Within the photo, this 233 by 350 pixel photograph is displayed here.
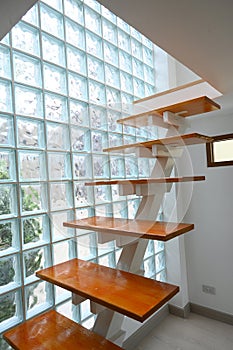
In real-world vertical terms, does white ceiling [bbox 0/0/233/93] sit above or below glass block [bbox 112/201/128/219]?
above

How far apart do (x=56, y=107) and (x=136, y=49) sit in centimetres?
133

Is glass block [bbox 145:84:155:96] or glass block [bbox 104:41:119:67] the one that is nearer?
glass block [bbox 104:41:119:67]

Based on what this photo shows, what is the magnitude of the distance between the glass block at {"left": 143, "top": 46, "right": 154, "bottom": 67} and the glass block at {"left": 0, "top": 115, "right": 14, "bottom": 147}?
1755 mm

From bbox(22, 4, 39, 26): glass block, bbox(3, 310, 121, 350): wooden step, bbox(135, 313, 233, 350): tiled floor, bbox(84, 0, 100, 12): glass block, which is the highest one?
bbox(84, 0, 100, 12): glass block

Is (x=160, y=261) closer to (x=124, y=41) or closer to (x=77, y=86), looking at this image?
(x=77, y=86)

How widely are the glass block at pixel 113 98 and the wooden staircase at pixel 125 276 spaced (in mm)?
461

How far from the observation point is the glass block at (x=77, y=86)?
5.67ft

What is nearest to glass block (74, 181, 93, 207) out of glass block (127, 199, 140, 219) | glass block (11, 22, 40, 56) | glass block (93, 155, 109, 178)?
glass block (93, 155, 109, 178)

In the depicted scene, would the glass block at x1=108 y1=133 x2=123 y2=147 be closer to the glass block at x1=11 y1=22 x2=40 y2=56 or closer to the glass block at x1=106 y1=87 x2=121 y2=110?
the glass block at x1=106 y1=87 x2=121 y2=110

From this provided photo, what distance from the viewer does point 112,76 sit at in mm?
2092

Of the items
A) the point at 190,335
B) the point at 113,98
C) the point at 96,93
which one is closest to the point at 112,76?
the point at 113,98

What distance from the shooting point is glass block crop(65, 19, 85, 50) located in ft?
5.79

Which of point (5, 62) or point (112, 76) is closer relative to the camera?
point (5, 62)

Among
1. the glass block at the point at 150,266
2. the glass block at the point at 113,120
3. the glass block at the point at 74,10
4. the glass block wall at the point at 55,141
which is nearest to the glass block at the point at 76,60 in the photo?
the glass block wall at the point at 55,141
